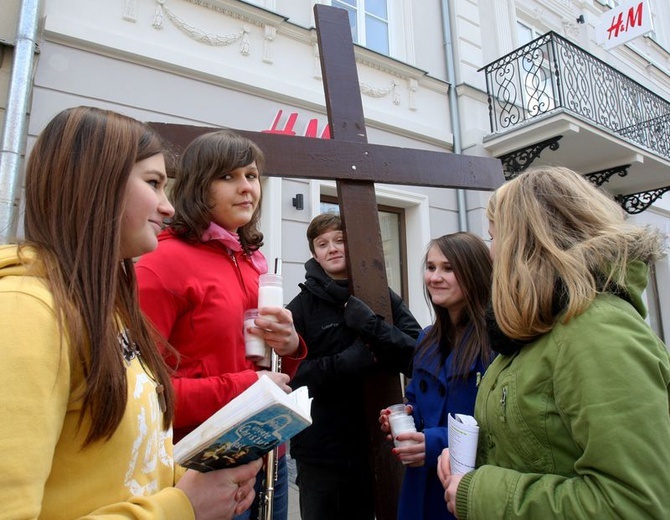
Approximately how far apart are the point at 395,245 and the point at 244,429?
534 cm

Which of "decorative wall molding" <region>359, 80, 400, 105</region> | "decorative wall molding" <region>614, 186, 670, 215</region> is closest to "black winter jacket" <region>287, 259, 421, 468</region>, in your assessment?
"decorative wall molding" <region>359, 80, 400, 105</region>

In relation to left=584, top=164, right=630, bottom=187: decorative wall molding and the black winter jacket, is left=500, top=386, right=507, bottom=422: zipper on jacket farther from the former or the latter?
left=584, top=164, right=630, bottom=187: decorative wall molding

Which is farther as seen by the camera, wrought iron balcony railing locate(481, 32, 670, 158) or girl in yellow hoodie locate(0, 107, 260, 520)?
wrought iron balcony railing locate(481, 32, 670, 158)

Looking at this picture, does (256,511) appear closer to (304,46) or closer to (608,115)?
(304,46)

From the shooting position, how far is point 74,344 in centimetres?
72

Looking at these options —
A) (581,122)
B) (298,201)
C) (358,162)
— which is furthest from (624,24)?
(358,162)

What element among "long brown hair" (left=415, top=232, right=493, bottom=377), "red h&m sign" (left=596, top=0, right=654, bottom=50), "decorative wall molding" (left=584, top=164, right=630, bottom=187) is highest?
"red h&m sign" (left=596, top=0, right=654, bottom=50)

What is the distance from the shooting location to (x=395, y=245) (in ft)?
20.1

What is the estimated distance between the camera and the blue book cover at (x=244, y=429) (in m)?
0.87

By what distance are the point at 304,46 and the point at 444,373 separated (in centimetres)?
459

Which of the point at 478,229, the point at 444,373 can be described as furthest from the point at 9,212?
the point at 478,229

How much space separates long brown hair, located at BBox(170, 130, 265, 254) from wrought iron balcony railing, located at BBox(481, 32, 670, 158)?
561 centimetres

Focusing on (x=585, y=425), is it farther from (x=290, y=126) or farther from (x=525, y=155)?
(x=525, y=155)

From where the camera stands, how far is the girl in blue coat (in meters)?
1.70
